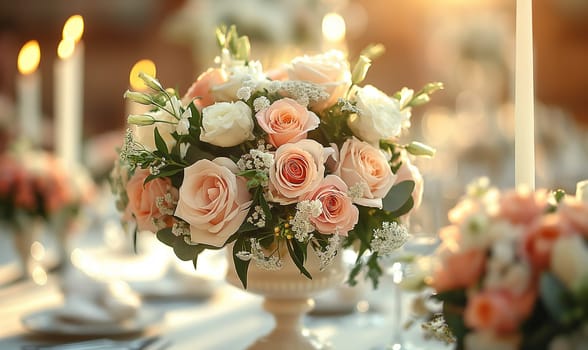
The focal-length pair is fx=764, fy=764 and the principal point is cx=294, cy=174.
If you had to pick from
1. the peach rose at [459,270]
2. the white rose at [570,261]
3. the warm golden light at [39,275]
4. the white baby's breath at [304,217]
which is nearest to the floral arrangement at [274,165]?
the white baby's breath at [304,217]

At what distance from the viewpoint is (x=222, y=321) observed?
1.78m

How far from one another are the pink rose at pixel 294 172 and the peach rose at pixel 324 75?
127mm

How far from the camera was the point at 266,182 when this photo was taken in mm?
1085

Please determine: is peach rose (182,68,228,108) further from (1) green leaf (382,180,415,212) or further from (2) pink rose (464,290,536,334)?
(2) pink rose (464,290,536,334)

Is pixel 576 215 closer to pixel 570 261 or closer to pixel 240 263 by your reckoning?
pixel 570 261

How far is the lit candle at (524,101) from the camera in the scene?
114cm

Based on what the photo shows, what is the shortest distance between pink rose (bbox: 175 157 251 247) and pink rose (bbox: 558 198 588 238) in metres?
0.45

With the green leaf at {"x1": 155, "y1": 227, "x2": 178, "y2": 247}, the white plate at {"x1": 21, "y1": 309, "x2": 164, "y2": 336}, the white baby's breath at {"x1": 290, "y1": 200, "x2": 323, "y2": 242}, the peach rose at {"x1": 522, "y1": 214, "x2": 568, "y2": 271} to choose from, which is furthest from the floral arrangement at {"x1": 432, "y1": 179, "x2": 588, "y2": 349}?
the white plate at {"x1": 21, "y1": 309, "x2": 164, "y2": 336}

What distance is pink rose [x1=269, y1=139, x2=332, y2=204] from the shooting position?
107cm

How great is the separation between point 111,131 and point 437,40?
9.12 feet

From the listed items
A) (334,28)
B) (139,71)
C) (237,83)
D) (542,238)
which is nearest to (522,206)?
(542,238)

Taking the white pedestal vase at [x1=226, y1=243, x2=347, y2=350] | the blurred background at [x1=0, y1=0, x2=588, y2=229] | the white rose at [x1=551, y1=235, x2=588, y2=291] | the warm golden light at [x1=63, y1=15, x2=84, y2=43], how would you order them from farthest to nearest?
the blurred background at [x1=0, y1=0, x2=588, y2=229]
the warm golden light at [x1=63, y1=15, x2=84, y2=43]
the white pedestal vase at [x1=226, y1=243, x2=347, y2=350]
the white rose at [x1=551, y1=235, x2=588, y2=291]

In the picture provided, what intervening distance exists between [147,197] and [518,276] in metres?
0.63

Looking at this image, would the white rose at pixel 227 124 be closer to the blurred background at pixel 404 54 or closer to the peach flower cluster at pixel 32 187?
the peach flower cluster at pixel 32 187
